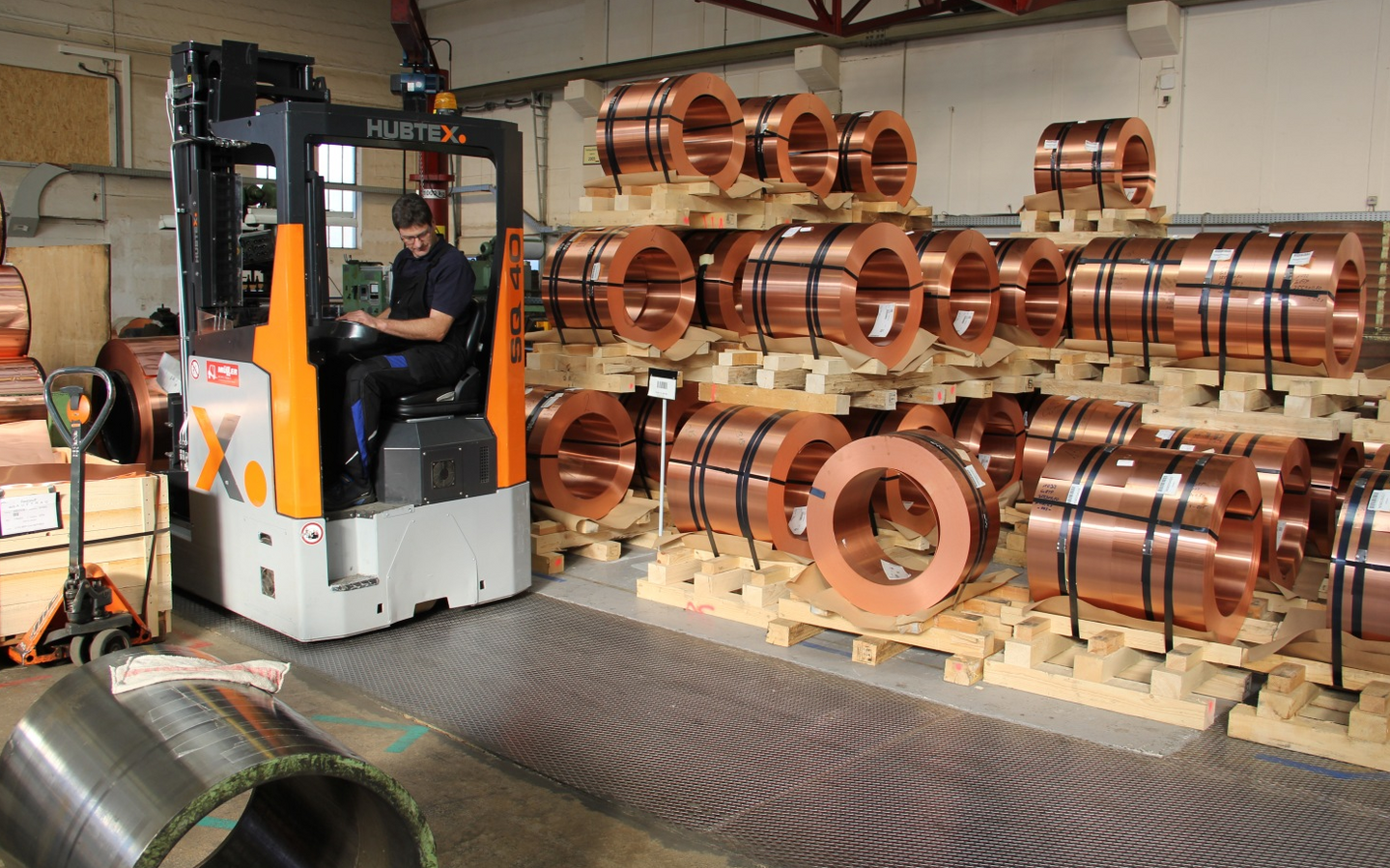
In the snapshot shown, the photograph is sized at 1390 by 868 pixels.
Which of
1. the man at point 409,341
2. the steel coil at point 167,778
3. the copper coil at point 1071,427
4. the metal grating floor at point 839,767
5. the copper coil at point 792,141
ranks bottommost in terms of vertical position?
the metal grating floor at point 839,767

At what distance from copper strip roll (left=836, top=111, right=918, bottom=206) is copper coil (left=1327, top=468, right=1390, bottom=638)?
15.1ft

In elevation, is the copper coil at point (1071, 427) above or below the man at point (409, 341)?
below

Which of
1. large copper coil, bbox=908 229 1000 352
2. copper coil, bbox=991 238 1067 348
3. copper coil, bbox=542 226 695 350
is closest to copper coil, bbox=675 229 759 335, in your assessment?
copper coil, bbox=542 226 695 350

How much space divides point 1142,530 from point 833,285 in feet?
7.39

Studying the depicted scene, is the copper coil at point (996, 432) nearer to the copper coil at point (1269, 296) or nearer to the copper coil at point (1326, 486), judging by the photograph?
the copper coil at point (1269, 296)

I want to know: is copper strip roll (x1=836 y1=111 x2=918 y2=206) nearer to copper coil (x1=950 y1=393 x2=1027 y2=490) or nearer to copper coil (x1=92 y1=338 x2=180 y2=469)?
copper coil (x1=950 y1=393 x2=1027 y2=490)

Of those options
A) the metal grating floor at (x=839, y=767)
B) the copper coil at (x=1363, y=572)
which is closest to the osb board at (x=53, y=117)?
the metal grating floor at (x=839, y=767)

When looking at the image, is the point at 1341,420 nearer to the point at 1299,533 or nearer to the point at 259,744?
the point at 1299,533

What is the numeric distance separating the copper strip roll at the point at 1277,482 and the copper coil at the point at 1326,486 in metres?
0.15

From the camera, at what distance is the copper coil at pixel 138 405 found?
7.32m

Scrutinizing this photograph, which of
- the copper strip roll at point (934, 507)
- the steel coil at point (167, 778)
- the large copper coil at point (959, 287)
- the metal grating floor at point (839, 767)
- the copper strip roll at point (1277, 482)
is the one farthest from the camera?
the large copper coil at point (959, 287)

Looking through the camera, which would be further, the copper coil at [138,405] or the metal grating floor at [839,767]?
the copper coil at [138,405]

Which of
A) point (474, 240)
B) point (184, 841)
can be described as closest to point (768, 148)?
point (184, 841)

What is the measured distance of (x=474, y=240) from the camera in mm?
19219
